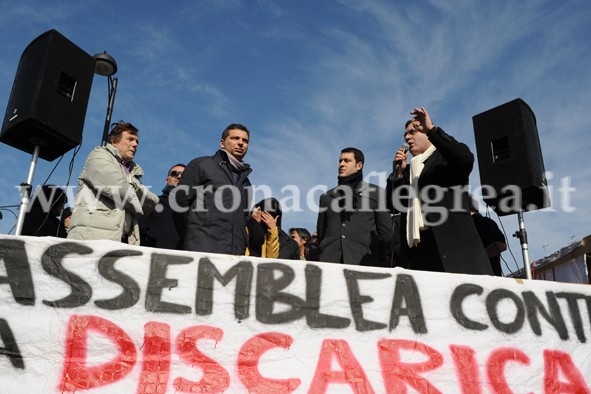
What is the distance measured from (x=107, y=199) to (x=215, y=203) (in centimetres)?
75

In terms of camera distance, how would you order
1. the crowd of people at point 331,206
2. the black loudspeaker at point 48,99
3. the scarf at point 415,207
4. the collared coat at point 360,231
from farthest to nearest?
the collared coat at point 360,231 → the black loudspeaker at point 48,99 → the scarf at point 415,207 → the crowd of people at point 331,206

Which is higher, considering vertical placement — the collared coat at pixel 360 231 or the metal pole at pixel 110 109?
the metal pole at pixel 110 109

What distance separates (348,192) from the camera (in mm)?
4801

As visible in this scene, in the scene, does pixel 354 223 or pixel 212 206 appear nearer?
pixel 212 206

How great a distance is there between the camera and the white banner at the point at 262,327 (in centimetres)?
283

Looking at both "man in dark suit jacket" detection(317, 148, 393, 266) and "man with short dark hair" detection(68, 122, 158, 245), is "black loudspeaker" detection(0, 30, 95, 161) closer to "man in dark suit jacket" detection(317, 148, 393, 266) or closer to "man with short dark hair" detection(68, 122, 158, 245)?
"man with short dark hair" detection(68, 122, 158, 245)

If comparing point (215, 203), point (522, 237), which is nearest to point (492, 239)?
point (522, 237)

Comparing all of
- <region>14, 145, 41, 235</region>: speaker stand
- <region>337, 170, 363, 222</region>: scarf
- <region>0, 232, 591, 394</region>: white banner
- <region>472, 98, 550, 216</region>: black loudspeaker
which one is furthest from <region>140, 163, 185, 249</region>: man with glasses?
<region>472, 98, 550, 216</region>: black loudspeaker

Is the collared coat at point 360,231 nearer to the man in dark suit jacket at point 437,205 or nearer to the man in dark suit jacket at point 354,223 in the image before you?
the man in dark suit jacket at point 354,223

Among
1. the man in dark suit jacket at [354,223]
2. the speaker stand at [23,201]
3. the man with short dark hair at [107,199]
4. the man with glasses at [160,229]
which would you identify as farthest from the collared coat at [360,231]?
the speaker stand at [23,201]

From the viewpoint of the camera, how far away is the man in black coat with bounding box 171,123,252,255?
3.97 metres

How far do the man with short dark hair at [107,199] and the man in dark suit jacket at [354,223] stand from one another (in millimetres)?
1501

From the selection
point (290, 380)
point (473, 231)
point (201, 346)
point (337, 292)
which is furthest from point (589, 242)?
point (201, 346)

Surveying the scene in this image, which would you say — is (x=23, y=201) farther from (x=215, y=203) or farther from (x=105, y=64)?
(x=105, y=64)
